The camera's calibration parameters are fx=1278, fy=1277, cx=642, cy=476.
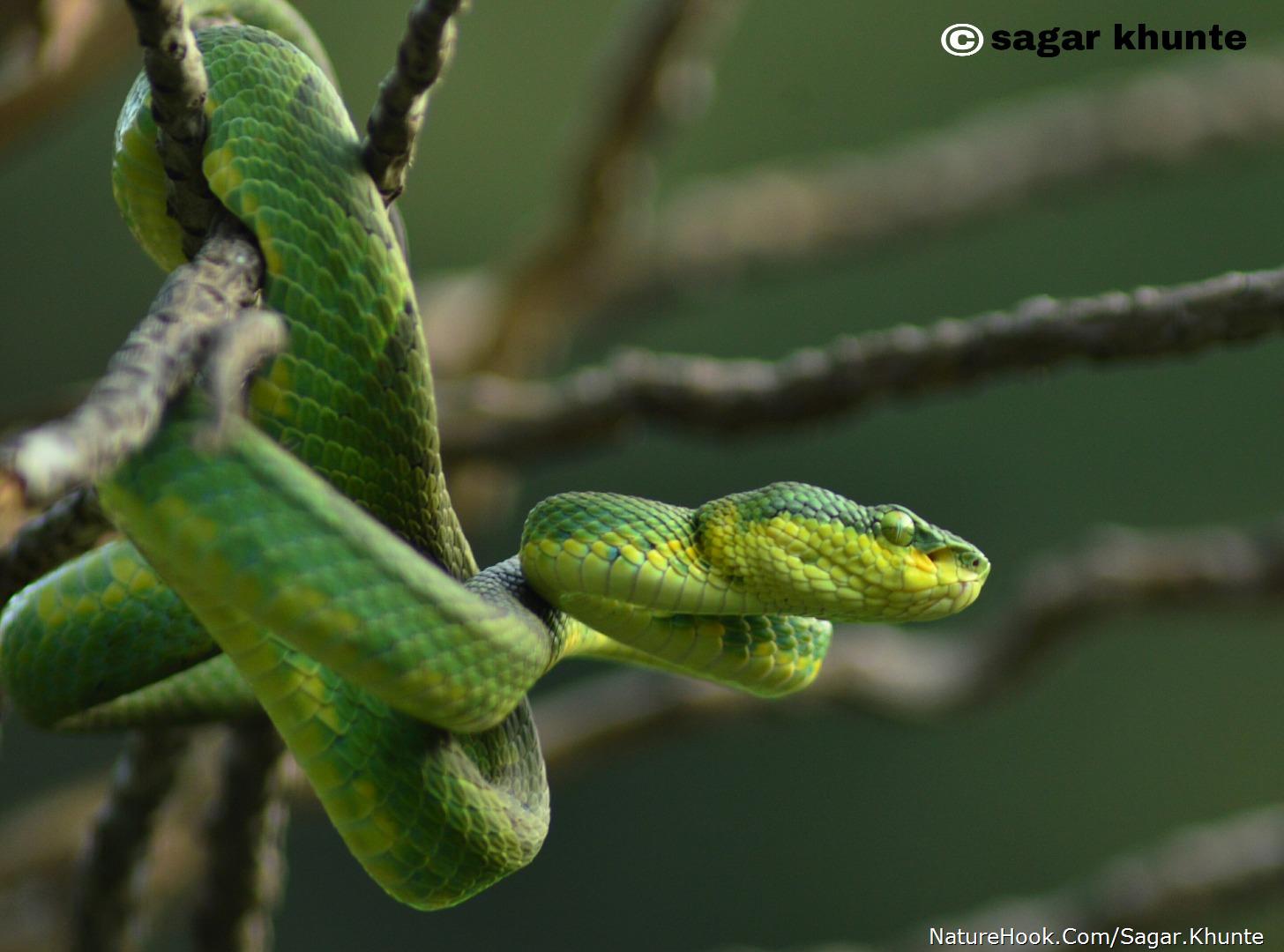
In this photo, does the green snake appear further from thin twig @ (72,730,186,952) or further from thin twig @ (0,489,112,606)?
thin twig @ (72,730,186,952)

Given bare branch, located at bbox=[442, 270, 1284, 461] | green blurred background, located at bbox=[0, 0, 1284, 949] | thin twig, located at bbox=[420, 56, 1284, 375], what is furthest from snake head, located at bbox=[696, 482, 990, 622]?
green blurred background, located at bbox=[0, 0, 1284, 949]

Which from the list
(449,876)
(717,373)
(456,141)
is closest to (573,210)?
(717,373)

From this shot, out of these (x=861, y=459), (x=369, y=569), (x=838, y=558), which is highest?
(x=369, y=569)

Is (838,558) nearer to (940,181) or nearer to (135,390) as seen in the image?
(135,390)

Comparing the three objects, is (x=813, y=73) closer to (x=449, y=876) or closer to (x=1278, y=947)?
(x=1278, y=947)

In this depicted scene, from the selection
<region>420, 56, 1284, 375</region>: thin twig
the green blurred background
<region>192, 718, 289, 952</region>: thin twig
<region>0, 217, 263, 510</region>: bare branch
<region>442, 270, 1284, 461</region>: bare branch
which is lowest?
the green blurred background

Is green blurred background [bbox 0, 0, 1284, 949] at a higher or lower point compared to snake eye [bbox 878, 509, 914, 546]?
lower

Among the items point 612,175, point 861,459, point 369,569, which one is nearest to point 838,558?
point 369,569
